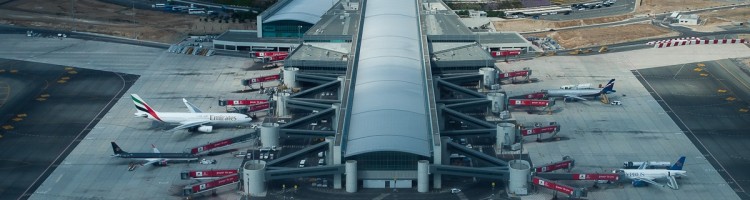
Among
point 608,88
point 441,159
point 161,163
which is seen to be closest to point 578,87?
point 608,88

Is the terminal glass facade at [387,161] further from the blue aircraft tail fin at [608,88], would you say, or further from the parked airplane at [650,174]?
the blue aircraft tail fin at [608,88]

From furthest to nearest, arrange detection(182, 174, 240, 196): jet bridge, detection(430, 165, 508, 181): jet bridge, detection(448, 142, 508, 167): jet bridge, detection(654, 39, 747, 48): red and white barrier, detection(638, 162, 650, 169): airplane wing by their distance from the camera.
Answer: detection(654, 39, 747, 48): red and white barrier
detection(638, 162, 650, 169): airplane wing
detection(448, 142, 508, 167): jet bridge
detection(430, 165, 508, 181): jet bridge
detection(182, 174, 240, 196): jet bridge

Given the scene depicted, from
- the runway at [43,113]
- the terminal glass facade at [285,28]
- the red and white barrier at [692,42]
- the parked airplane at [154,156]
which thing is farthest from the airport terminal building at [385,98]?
the runway at [43,113]

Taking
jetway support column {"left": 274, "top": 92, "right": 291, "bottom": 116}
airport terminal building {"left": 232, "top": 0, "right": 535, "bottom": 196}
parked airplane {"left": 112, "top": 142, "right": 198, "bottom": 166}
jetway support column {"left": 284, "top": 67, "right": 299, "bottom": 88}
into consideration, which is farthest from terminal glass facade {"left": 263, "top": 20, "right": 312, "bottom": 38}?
parked airplane {"left": 112, "top": 142, "right": 198, "bottom": 166}

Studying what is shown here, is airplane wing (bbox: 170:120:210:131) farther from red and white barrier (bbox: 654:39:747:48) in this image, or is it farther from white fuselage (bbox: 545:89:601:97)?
red and white barrier (bbox: 654:39:747:48)

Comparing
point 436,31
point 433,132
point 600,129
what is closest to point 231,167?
point 433,132
